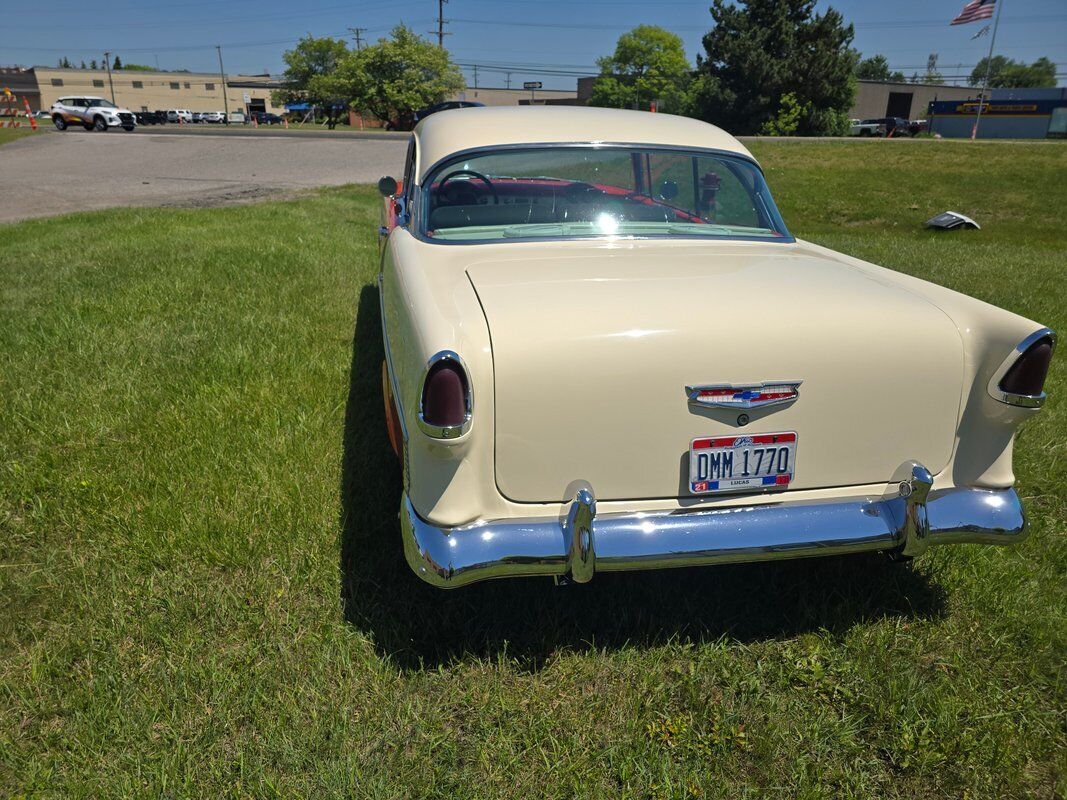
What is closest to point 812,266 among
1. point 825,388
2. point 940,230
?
point 825,388

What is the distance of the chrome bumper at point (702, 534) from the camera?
207cm

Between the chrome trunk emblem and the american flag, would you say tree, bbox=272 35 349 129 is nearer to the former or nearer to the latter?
the american flag

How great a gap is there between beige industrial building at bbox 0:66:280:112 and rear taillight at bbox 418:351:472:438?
94507 millimetres

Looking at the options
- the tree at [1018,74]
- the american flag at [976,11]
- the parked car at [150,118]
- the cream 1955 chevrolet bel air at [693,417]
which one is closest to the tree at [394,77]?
the parked car at [150,118]

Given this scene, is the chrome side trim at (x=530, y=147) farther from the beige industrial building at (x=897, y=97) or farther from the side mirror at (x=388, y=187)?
the beige industrial building at (x=897, y=97)

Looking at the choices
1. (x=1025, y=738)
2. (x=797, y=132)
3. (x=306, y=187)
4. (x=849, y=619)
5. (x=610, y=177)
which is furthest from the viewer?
(x=797, y=132)

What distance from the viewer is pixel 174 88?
310 ft

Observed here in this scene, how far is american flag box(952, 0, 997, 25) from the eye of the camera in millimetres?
26391

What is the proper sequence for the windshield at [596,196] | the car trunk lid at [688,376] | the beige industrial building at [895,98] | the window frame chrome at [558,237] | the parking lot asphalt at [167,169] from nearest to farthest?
the car trunk lid at [688,376] < the window frame chrome at [558,237] < the windshield at [596,196] < the parking lot asphalt at [167,169] < the beige industrial building at [895,98]

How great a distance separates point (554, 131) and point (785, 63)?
1491 inches

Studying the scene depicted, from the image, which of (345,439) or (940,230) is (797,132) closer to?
(940,230)

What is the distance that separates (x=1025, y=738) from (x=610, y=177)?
2.81 meters

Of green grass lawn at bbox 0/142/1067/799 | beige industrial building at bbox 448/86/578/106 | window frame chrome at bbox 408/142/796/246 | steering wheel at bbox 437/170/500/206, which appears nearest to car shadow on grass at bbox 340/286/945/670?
green grass lawn at bbox 0/142/1067/799

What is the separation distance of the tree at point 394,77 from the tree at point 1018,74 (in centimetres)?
6545
